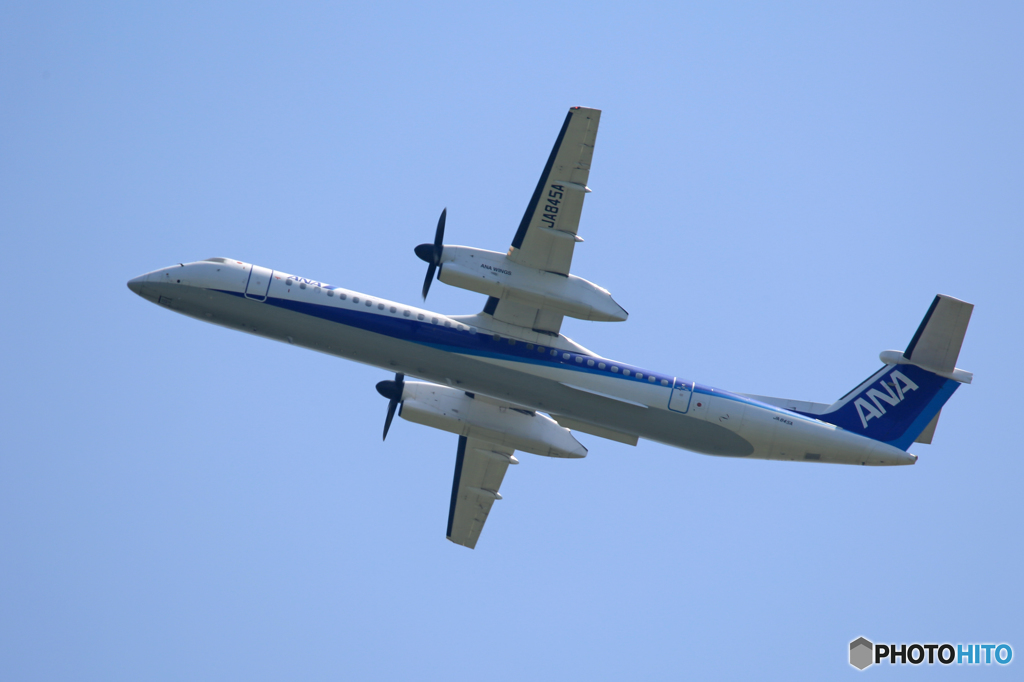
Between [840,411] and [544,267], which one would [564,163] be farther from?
[840,411]

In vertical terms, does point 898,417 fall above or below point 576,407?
above

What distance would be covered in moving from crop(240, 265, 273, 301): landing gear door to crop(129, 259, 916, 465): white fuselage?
3 cm

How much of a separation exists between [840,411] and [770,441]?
2593 mm

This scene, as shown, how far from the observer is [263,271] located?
1002 inches

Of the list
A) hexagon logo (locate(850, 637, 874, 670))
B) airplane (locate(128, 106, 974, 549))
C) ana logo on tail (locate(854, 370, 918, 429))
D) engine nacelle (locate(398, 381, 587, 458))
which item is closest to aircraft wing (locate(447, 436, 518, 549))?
engine nacelle (locate(398, 381, 587, 458))

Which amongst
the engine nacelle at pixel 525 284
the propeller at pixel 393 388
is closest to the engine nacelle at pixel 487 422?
the propeller at pixel 393 388

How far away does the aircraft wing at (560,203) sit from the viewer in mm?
23062

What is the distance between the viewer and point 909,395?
26.3 meters

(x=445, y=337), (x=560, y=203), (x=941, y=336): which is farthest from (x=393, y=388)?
(x=941, y=336)

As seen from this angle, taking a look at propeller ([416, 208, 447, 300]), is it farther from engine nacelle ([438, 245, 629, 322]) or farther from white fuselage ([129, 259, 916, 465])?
white fuselage ([129, 259, 916, 465])

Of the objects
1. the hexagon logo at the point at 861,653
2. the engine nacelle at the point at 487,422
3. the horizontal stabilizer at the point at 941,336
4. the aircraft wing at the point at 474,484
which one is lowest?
the hexagon logo at the point at 861,653

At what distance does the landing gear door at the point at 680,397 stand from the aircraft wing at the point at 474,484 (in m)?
6.20

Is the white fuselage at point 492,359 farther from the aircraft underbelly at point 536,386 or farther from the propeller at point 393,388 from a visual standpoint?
the propeller at point 393,388

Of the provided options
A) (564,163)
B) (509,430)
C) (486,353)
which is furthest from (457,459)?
(564,163)
